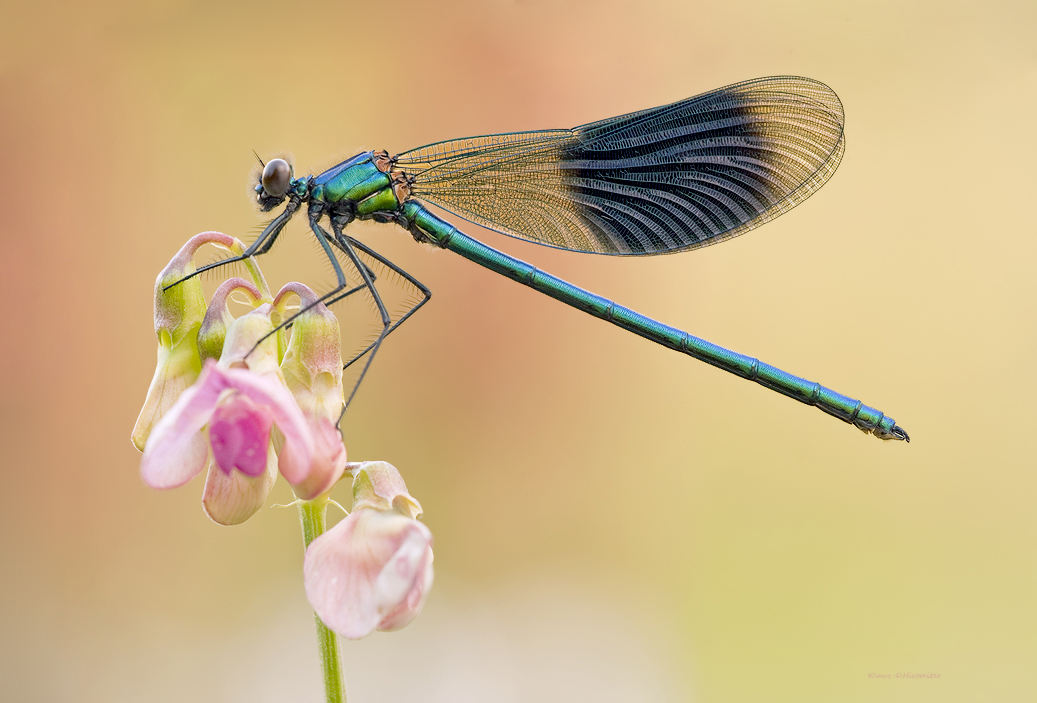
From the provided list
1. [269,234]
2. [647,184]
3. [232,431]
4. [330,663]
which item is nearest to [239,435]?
[232,431]

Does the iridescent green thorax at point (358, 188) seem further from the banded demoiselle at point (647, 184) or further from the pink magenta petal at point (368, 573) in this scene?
the pink magenta petal at point (368, 573)

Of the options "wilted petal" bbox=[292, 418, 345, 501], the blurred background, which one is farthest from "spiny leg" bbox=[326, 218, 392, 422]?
the blurred background

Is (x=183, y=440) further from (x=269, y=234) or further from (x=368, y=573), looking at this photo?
(x=269, y=234)

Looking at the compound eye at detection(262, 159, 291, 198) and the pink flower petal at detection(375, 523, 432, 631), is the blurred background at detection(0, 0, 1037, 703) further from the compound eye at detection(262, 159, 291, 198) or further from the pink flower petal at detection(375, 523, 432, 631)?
the pink flower petal at detection(375, 523, 432, 631)

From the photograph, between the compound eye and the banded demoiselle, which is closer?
the compound eye

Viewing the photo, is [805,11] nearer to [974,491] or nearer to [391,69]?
[391,69]

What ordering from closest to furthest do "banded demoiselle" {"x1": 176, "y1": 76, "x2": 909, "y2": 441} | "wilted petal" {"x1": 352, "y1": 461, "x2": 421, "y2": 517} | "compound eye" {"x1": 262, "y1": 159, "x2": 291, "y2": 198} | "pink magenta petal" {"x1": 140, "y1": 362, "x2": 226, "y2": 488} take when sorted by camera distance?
"pink magenta petal" {"x1": 140, "y1": 362, "x2": 226, "y2": 488}, "wilted petal" {"x1": 352, "y1": 461, "x2": 421, "y2": 517}, "compound eye" {"x1": 262, "y1": 159, "x2": 291, "y2": 198}, "banded demoiselle" {"x1": 176, "y1": 76, "x2": 909, "y2": 441}
